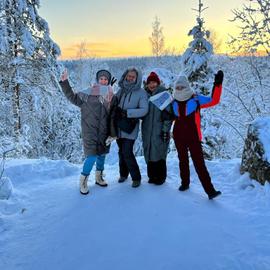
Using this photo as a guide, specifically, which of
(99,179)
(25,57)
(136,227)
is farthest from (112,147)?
(136,227)

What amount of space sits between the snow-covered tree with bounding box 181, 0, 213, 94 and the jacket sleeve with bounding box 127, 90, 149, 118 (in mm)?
11151

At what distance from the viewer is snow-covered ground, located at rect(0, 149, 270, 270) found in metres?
4.02

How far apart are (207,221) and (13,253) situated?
2447 mm

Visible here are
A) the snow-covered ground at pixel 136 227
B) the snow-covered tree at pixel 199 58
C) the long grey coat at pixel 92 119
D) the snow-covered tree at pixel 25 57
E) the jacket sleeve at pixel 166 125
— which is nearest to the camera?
the snow-covered ground at pixel 136 227

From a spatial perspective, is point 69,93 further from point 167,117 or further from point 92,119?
point 167,117

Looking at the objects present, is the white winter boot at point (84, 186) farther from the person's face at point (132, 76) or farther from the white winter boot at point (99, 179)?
the person's face at point (132, 76)

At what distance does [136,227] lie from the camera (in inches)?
186

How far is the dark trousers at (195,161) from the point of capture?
566 cm

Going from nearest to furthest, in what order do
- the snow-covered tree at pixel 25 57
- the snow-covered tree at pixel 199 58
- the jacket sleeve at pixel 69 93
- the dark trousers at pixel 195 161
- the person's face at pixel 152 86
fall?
the dark trousers at pixel 195 161 → the jacket sleeve at pixel 69 93 → the person's face at pixel 152 86 → the snow-covered tree at pixel 25 57 → the snow-covered tree at pixel 199 58

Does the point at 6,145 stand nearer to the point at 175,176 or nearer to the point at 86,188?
the point at 86,188

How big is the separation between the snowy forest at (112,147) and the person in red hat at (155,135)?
0.48m

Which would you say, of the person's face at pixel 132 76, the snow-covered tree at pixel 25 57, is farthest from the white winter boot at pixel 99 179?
the snow-covered tree at pixel 25 57

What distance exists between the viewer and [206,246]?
423cm

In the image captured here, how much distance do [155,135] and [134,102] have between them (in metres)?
0.64
